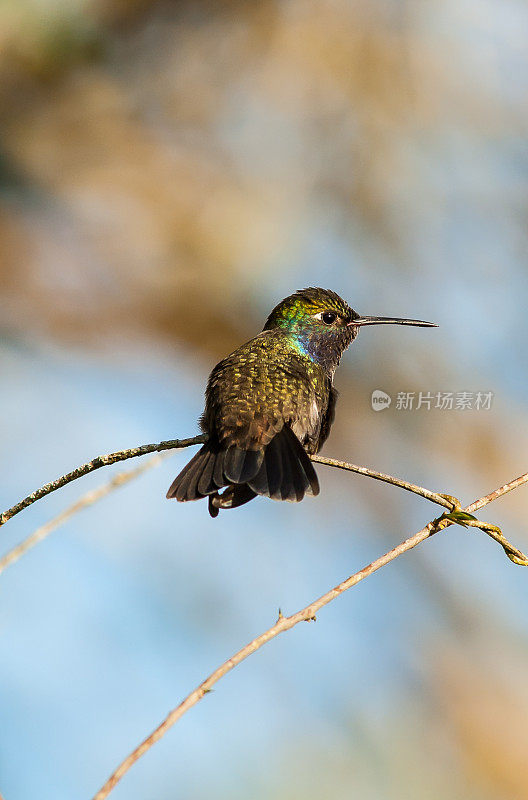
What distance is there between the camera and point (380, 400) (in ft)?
24.6

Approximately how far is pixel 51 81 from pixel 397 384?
384 cm

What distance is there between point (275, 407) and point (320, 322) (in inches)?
34.1

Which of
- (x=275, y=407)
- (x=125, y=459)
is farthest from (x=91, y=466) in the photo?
(x=275, y=407)

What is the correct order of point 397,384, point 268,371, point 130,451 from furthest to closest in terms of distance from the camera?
point 397,384 → point 268,371 → point 130,451

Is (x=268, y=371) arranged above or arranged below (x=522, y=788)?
above

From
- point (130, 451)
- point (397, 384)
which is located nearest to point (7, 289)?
point (397, 384)

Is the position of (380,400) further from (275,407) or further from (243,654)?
(243,654)

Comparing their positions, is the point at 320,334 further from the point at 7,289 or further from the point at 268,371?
the point at 7,289

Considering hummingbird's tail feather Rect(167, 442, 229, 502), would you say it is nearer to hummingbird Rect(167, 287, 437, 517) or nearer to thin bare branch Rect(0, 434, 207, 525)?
hummingbird Rect(167, 287, 437, 517)

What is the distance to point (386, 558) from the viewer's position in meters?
1.69

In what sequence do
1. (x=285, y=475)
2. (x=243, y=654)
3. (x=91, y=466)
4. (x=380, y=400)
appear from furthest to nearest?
(x=380, y=400)
(x=285, y=475)
(x=91, y=466)
(x=243, y=654)

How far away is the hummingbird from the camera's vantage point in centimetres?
296

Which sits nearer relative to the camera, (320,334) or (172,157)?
(320,334)

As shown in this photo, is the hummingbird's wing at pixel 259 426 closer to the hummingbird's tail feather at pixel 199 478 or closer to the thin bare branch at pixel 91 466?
the hummingbird's tail feather at pixel 199 478
